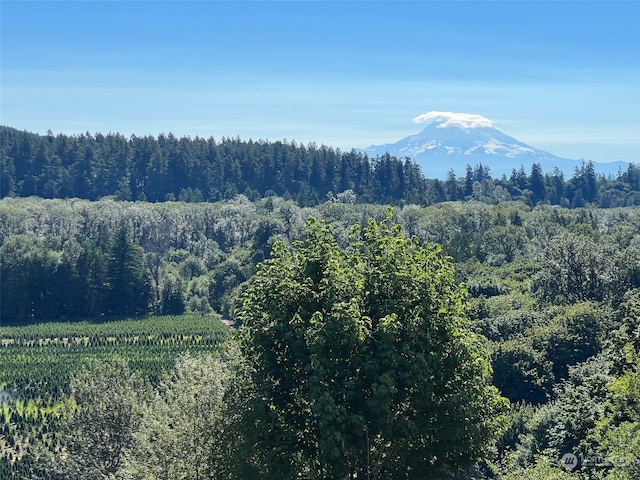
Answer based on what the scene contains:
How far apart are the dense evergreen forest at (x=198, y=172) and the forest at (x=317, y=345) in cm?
3445

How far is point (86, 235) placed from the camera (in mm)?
112375

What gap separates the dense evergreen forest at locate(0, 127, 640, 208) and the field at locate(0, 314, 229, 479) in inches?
3015

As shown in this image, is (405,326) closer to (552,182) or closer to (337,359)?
(337,359)

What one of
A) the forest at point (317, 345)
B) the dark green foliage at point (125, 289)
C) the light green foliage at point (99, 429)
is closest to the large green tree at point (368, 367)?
the forest at point (317, 345)

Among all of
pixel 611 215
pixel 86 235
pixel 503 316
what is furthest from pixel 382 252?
pixel 611 215

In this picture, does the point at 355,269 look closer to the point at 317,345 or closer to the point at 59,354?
the point at 317,345

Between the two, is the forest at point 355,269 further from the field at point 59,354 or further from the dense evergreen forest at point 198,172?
the dense evergreen forest at point 198,172

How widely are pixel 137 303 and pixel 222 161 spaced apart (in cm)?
8346

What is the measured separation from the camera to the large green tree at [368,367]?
1274 cm

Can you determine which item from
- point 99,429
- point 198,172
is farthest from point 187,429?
point 198,172

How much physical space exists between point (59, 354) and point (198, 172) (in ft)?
339


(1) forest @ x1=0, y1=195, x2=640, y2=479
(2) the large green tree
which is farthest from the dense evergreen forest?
(2) the large green tree

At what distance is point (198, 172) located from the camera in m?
162

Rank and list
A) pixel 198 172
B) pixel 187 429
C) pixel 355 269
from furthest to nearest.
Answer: pixel 198 172
pixel 187 429
pixel 355 269
